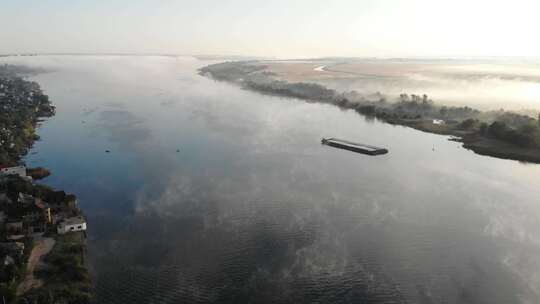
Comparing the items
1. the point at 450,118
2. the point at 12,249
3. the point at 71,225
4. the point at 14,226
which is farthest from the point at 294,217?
the point at 450,118

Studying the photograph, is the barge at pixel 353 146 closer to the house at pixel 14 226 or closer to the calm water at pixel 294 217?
the calm water at pixel 294 217

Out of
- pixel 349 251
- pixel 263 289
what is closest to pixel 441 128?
pixel 349 251

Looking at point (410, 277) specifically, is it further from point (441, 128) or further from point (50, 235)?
point (441, 128)

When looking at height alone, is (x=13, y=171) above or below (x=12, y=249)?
above

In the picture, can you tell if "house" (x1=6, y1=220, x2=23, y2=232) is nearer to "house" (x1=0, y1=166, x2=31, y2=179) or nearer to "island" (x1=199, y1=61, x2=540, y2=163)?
"house" (x1=0, y1=166, x2=31, y2=179)

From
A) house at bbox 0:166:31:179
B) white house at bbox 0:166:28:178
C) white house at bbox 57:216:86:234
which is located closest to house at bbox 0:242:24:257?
white house at bbox 57:216:86:234

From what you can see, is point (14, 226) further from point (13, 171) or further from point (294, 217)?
point (294, 217)
